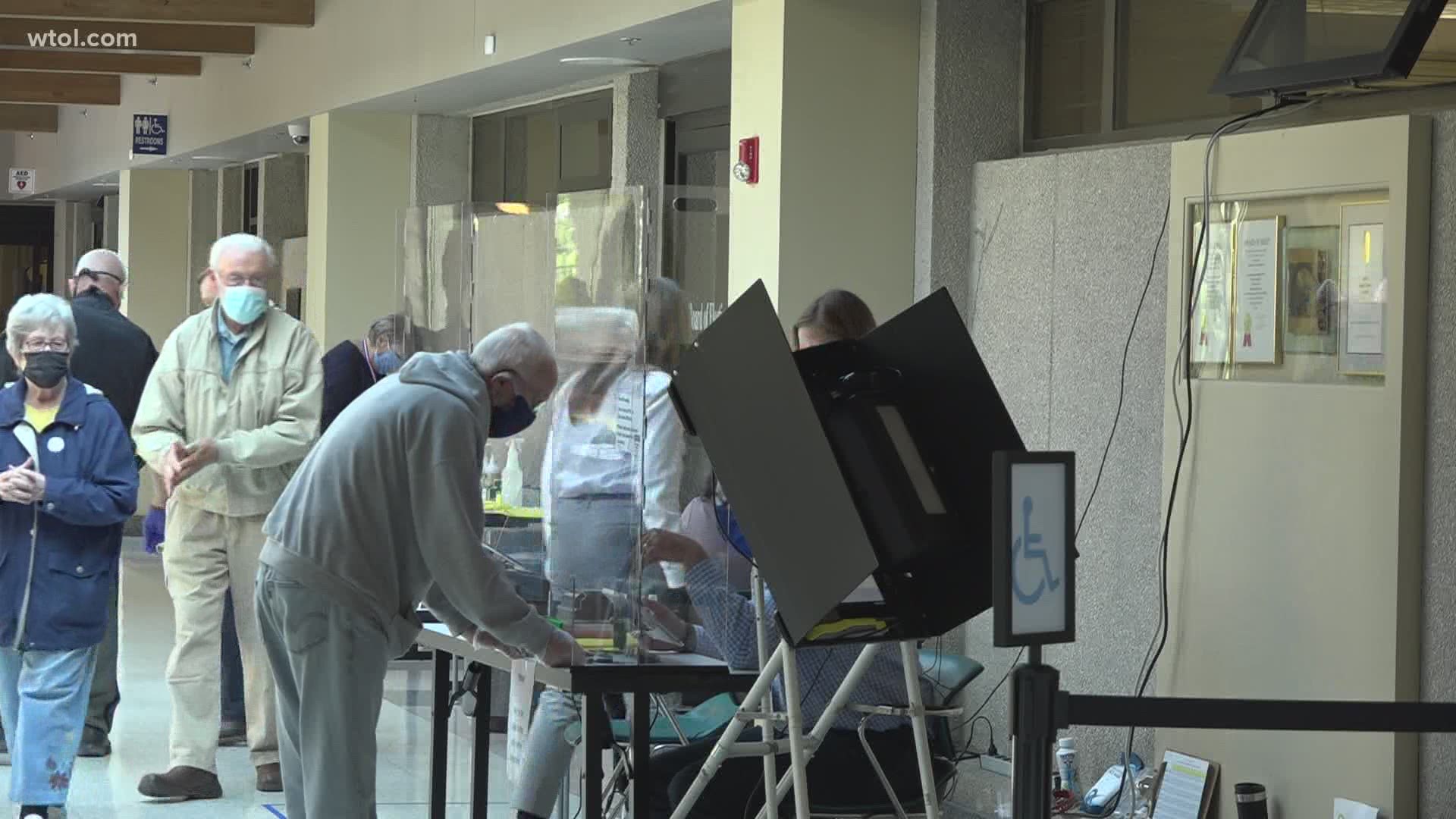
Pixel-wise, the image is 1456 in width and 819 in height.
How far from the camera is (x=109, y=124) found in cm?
1778

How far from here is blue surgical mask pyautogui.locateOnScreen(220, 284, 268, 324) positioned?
5.79 m

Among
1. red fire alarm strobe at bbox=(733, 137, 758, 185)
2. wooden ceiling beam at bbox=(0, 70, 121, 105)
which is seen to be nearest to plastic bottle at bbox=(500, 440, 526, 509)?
red fire alarm strobe at bbox=(733, 137, 758, 185)

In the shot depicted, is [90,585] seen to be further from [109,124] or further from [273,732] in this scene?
[109,124]

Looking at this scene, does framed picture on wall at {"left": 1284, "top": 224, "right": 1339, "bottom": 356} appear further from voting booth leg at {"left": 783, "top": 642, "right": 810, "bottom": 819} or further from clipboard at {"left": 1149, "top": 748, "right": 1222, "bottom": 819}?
voting booth leg at {"left": 783, "top": 642, "right": 810, "bottom": 819}

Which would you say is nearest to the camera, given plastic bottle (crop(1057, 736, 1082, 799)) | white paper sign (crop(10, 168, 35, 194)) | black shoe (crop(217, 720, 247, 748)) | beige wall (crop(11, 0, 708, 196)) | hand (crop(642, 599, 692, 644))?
hand (crop(642, 599, 692, 644))

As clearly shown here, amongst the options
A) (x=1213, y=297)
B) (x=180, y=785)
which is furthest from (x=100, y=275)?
(x=1213, y=297)

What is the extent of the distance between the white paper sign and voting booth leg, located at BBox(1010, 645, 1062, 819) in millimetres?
21260

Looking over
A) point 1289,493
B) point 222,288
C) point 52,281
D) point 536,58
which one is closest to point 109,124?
point 52,281

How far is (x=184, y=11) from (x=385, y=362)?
532 cm

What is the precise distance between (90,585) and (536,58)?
425 centimetres

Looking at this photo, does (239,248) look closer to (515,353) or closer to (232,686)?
(232,686)

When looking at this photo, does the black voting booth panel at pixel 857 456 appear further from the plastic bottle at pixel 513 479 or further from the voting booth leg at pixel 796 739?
the plastic bottle at pixel 513 479

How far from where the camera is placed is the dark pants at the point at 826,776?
4.28m

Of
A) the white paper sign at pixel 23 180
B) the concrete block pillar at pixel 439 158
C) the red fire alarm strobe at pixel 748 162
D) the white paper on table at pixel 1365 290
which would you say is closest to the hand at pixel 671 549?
the white paper on table at pixel 1365 290
